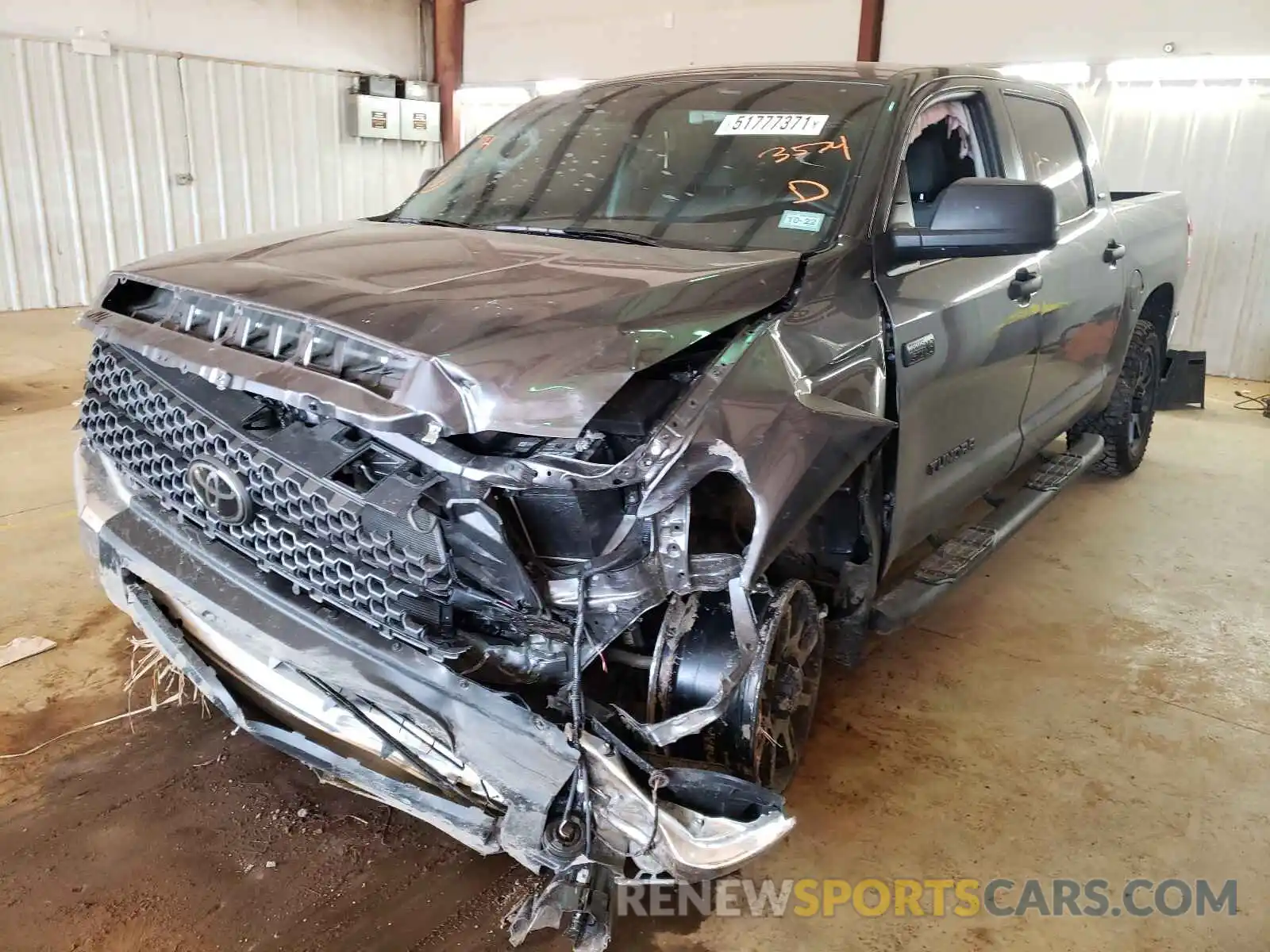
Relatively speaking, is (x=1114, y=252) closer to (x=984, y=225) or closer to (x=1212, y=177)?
(x=984, y=225)

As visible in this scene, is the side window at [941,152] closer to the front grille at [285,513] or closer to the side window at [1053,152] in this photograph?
the side window at [1053,152]

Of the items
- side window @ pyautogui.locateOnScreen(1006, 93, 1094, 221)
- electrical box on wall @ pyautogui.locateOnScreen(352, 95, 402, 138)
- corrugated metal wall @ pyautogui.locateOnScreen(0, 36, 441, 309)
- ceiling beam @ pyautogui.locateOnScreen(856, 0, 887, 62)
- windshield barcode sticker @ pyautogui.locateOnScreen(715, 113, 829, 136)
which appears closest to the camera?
windshield barcode sticker @ pyautogui.locateOnScreen(715, 113, 829, 136)

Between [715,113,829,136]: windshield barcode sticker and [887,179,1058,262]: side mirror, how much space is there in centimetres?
42

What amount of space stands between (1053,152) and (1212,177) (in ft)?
15.3

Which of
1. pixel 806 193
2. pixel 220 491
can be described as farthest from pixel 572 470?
pixel 806 193

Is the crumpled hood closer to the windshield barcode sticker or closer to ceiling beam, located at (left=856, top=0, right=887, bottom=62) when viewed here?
the windshield barcode sticker

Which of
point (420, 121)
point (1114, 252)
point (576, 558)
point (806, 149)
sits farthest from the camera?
point (420, 121)

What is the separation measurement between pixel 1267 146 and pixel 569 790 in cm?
751

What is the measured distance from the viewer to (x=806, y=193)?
97.5 inches

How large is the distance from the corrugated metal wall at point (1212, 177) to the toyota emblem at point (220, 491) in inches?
295

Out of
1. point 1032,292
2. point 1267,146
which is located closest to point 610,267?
point 1032,292

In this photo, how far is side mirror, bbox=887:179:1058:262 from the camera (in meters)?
2.30

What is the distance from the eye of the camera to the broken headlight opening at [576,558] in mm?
1722

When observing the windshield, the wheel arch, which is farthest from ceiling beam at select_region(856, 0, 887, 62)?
the windshield
